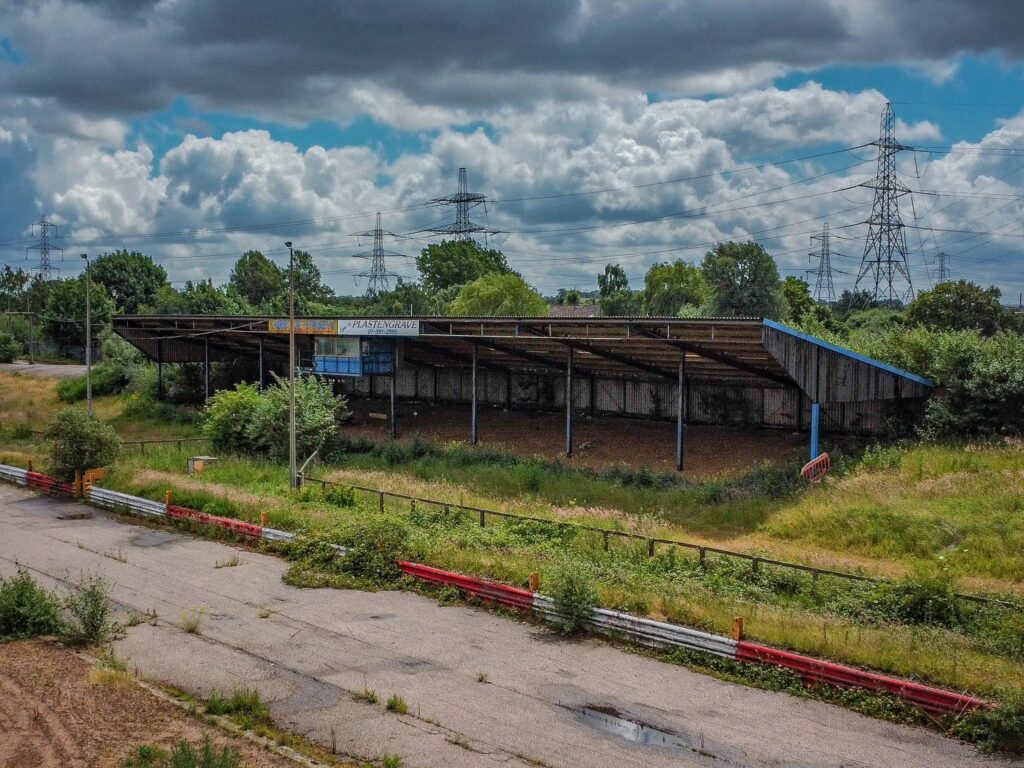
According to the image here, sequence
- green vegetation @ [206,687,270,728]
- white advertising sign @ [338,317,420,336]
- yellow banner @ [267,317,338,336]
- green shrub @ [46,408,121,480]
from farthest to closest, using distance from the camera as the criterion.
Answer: yellow banner @ [267,317,338,336] < white advertising sign @ [338,317,420,336] < green shrub @ [46,408,121,480] < green vegetation @ [206,687,270,728]

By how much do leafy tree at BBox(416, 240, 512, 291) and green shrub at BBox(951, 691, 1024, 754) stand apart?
13100 cm

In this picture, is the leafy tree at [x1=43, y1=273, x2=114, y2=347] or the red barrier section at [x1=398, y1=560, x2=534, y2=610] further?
the leafy tree at [x1=43, y1=273, x2=114, y2=347]

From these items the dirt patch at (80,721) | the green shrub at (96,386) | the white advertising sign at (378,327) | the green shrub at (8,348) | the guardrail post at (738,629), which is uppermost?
the white advertising sign at (378,327)

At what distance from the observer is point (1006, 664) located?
14.9 metres

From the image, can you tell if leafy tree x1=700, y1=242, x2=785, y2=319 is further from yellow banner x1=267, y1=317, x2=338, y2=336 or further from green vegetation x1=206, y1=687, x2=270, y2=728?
green vegetation x1=206, y1=687, x2=270, y2=728

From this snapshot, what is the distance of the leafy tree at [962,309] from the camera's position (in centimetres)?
6012

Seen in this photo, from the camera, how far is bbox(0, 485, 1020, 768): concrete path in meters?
12.7

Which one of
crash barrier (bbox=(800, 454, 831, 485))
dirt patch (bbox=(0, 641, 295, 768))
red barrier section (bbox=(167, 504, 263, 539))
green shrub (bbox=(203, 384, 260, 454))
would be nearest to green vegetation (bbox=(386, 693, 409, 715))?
dirt patch (bbox=(0, 641, 295, 768))

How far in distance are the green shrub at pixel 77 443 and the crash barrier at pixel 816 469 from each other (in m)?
27.3

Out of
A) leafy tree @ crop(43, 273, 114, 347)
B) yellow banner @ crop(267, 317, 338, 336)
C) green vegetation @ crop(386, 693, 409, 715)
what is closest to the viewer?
green vegetation @ crop(386, 693, 409, 715)

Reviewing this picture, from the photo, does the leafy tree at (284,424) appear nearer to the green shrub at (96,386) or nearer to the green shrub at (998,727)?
the green shrub at (998,727)

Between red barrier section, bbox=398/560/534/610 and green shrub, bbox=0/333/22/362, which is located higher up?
green shrub, bbox=0/333/22/362

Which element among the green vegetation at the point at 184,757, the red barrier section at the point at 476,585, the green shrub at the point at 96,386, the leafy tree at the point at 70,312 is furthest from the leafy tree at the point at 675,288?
the green vegetation at the point at 184,757

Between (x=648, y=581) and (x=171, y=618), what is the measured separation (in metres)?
10.9
